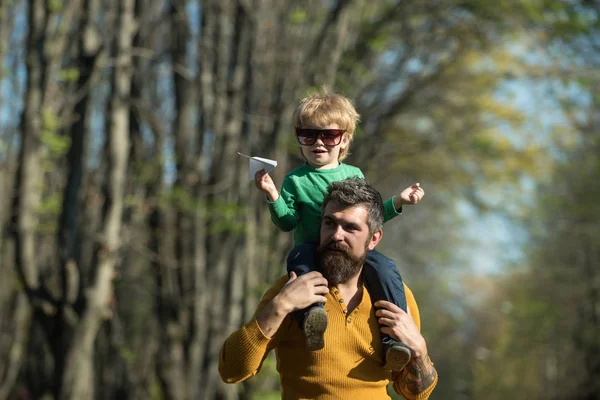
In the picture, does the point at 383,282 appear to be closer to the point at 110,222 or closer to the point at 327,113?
the point at 327,113

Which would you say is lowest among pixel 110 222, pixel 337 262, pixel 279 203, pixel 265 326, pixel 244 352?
pixel 110 222

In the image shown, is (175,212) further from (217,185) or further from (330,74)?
(330,74)

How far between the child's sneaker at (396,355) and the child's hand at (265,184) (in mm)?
775

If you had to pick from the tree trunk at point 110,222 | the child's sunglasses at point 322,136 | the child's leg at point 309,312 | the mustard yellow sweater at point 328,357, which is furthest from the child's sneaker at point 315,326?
the tree trunk at point 110,222

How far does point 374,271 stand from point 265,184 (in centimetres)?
63

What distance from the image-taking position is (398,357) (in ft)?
13.6

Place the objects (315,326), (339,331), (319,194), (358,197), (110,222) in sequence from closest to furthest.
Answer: (315,326)
(358,197)
(339,331)
(319,194)
(110,222)

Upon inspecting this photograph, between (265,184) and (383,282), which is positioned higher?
(265,184)

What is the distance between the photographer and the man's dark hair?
4.14m

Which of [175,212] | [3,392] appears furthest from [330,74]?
[3,392]

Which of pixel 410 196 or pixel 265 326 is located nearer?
pixel 265 326

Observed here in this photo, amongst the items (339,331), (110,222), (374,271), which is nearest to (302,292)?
(339,331)

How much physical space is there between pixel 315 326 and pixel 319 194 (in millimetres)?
621

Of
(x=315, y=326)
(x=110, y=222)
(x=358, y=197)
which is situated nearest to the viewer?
(x=315, y=326)
